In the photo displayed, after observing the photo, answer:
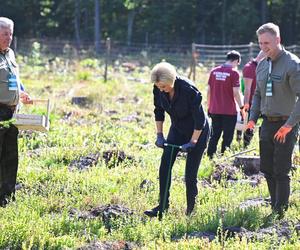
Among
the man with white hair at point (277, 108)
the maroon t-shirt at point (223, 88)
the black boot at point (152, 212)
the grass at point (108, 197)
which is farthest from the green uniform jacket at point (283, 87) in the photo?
the maroon t-shirt at point (223, 88)

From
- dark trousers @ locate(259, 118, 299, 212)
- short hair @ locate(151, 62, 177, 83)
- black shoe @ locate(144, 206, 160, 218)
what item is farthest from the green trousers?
dark trousers @ locate(259, 118, 299, 212)

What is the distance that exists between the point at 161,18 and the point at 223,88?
42.7m

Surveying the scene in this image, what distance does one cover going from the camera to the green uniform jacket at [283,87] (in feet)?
19.0

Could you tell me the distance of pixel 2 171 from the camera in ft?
21.6

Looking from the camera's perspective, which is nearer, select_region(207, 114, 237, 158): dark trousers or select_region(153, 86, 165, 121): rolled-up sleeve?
select_region(153, 86, 165, 121): rolled-up sleeve

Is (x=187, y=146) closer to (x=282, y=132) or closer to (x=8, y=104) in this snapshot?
(x=282, y=132)

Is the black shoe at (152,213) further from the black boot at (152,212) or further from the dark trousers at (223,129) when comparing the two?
the dark trousers at (223,129)

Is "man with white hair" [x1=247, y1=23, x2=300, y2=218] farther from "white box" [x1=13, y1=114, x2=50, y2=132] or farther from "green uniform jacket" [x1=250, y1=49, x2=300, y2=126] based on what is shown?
"white box" [x1=13, y1=114, x2=50, y2=132]

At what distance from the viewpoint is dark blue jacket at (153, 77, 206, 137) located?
A: 5926 millimetres

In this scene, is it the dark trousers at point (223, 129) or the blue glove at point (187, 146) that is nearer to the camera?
the blue glove at point (187, 146)

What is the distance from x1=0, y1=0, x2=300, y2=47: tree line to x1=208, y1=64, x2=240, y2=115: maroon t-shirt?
3937cm

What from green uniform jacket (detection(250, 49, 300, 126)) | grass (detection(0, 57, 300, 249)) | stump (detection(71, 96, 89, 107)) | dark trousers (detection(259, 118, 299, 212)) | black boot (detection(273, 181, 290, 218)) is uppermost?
green uniform jacket (detection(250, 49, 300, 126))

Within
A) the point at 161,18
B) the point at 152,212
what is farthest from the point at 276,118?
the point at 161,18

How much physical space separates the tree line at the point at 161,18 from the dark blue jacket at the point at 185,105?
42.5m
